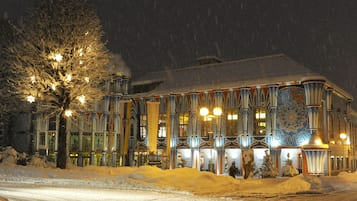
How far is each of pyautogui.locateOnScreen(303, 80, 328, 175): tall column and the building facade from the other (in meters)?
0.07

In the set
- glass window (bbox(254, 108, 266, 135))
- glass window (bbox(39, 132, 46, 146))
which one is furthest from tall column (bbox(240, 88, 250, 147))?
glass window (bbox(39, 132, 46, 146))

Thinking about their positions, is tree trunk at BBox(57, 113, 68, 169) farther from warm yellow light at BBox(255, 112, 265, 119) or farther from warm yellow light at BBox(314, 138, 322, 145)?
warm yellow light at BBox(314, 138, 322, 145)

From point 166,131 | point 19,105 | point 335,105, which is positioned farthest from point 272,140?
point 19,105

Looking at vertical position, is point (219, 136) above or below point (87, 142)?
above

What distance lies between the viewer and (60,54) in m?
24.0

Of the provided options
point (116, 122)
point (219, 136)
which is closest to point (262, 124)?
point (219, 136)

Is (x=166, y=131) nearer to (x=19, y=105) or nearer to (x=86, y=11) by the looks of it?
(x=19, y=105)

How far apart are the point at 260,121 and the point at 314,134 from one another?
17.3 ft

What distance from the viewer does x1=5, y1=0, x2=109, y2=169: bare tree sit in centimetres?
2427

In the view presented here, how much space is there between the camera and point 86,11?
83.0 feet

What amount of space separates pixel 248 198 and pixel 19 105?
29934 millimetres

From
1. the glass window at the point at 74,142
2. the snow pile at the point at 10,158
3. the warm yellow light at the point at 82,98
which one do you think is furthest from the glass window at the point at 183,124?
the warm yellow light at the point at 82,98

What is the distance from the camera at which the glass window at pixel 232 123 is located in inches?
1483

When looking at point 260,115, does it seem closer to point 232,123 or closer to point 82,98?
point 232,123
